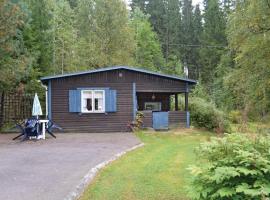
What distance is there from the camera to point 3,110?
78.7 feet

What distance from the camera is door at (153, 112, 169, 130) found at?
74.7 feet

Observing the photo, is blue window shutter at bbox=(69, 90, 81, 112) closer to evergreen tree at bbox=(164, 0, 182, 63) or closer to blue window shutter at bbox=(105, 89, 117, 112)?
blue window shutter at bbox=(105, 89, 117, 112)

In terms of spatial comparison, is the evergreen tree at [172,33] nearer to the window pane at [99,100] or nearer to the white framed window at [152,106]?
the white framed window at [152,106]

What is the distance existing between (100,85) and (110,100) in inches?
34.8

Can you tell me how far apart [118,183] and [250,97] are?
405 inches

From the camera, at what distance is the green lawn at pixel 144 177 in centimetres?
743

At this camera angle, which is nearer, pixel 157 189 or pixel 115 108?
pixel 157 189

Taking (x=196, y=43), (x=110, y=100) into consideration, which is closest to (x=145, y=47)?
(x=196, y=43)

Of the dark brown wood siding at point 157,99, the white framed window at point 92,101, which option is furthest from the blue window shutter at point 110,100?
the dark brown wood siding at point 157,99

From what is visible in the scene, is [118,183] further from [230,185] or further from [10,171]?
[230,185]

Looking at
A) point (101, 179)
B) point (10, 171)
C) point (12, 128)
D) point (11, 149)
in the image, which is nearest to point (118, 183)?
point (101, 179)

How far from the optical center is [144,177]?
29.7ft

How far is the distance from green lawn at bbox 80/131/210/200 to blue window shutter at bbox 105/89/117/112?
779cm

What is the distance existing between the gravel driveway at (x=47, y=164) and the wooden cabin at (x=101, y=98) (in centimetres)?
439
